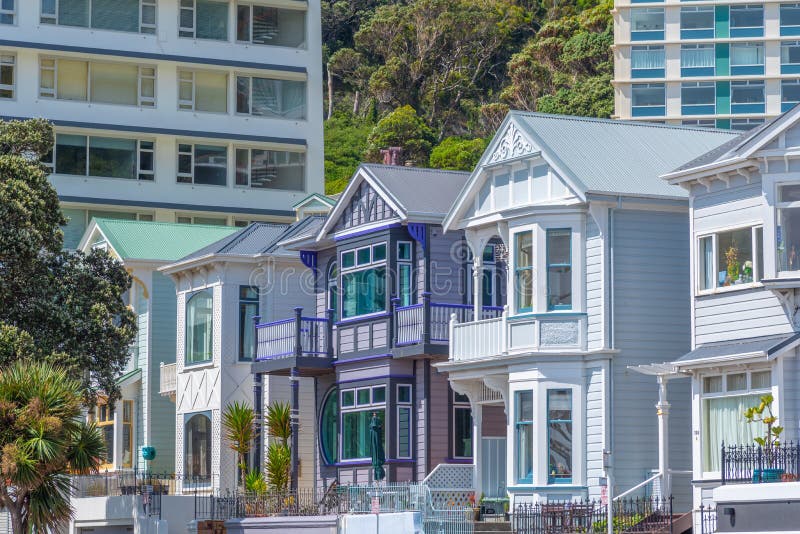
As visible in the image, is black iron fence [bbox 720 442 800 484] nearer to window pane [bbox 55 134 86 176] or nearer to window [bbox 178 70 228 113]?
window pane [bbox 55 134 86 176]

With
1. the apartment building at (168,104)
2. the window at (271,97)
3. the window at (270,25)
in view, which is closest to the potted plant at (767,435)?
the apartment building at (168,104)

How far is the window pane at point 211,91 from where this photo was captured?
77312 millimetres

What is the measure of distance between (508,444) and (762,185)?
887 cm

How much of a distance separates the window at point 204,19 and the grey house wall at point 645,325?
44.8m

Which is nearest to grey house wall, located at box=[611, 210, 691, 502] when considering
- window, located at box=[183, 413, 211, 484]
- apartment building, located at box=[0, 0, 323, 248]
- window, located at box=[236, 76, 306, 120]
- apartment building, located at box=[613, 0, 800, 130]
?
window, located at box=[183, 413, 211, 484]

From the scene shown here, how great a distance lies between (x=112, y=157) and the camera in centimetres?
7644

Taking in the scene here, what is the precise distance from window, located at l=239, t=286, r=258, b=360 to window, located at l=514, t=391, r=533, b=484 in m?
13.9

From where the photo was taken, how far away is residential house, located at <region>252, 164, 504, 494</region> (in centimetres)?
4116

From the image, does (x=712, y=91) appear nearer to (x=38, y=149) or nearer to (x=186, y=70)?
(x=186, y=70)

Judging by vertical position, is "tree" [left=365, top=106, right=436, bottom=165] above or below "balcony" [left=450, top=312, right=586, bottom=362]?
above

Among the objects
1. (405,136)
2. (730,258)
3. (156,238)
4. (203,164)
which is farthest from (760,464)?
(405,136)

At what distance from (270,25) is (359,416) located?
40631 millimetres

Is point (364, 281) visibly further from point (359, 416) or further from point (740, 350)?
point (740, 350)


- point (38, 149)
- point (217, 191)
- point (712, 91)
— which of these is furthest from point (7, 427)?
point (712, 91)
